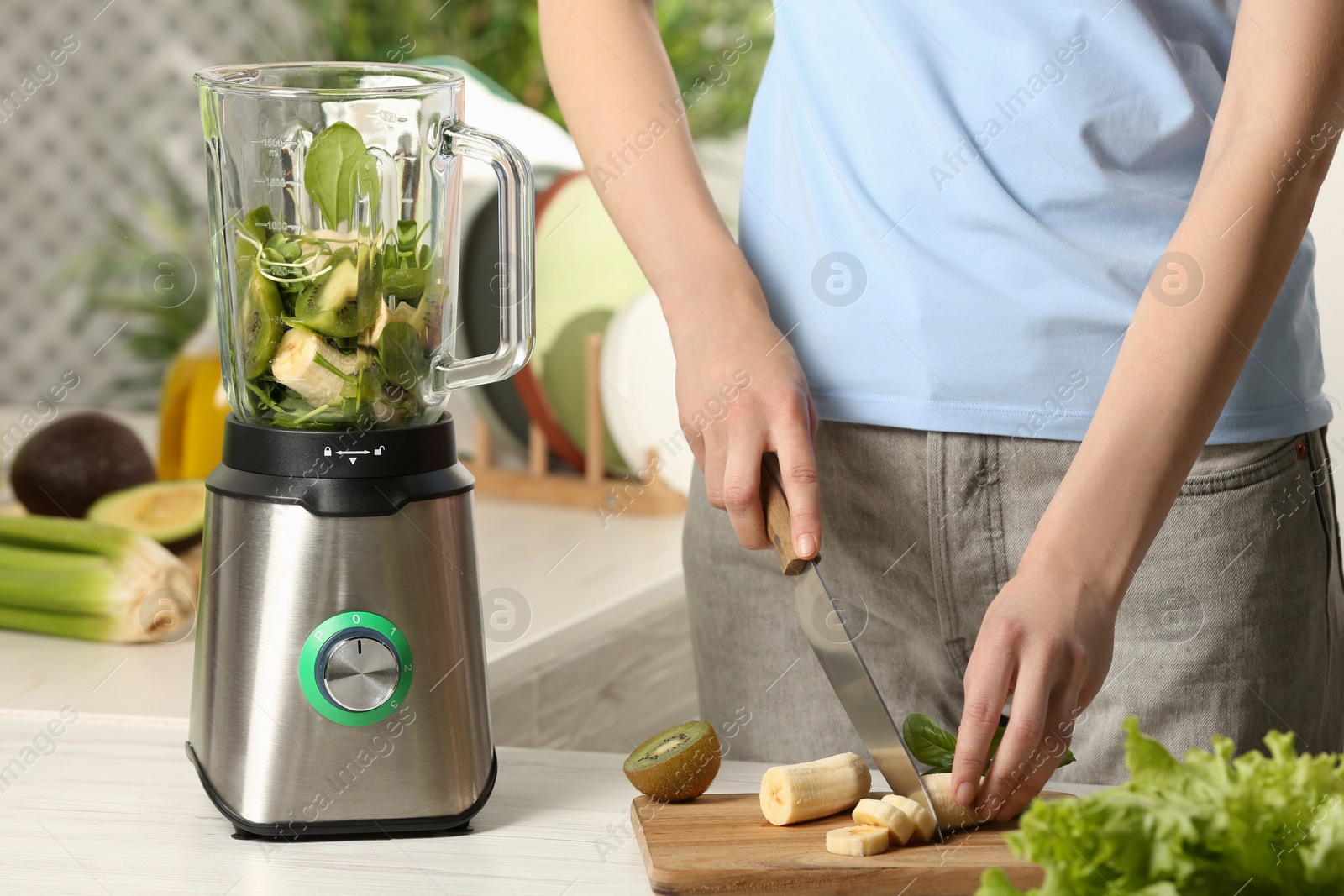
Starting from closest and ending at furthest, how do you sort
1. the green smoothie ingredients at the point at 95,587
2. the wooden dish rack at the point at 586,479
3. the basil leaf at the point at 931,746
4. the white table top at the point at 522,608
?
the basil leaf at the point at 931,746 → the white table top at the point at 522,608 → the green smoothie ingredients at the point at 95,587 → the wooden dish rack at the point at 586,479

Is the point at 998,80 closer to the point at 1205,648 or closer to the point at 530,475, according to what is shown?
the point at 1205,648

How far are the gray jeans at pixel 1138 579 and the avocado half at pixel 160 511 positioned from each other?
2.16ft

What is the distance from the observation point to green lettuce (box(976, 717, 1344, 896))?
40cm

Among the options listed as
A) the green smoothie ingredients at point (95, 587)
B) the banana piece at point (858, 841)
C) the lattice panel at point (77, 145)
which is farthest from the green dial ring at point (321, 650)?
the lattice panel at point (77, 145)

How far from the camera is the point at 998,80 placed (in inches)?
28.7

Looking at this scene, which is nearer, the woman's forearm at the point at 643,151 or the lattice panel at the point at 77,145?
the woman's forearm at the point at 643,151

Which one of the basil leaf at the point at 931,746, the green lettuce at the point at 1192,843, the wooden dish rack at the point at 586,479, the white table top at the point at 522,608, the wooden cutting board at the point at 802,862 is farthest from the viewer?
the wooden dish rack at the point at 586,479

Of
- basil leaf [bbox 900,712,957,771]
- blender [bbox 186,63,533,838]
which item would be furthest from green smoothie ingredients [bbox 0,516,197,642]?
basil leaf [bbox 900,712,957,771]

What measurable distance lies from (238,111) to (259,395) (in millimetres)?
151

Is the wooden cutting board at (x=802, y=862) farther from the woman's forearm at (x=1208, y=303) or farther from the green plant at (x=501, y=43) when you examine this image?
the green plant at (x=501, y=43)

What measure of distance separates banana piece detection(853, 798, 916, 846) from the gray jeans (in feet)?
0.66

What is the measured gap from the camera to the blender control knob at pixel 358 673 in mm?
607

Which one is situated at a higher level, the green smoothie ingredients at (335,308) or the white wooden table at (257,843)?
the green smoothie ingredients at (335,308)

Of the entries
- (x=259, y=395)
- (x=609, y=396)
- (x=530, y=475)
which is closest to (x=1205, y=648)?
(x=259, y=395)
